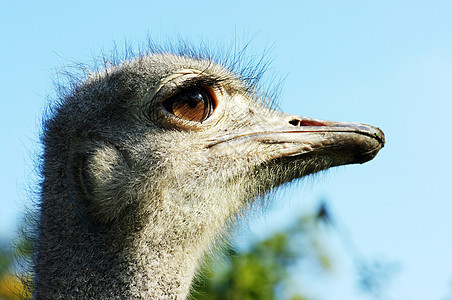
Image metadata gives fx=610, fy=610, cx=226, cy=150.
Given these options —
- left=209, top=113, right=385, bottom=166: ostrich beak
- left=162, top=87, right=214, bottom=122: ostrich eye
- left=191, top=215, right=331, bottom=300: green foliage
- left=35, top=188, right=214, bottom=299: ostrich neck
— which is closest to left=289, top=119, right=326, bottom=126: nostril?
left=209, top=113, right=385, bottom=166: ostrich beak

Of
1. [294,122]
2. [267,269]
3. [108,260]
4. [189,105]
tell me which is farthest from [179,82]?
[267,269]

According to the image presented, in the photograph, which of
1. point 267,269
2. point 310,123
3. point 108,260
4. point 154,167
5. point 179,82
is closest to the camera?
point 108,260

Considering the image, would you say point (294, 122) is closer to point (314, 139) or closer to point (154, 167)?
point (314, 139)

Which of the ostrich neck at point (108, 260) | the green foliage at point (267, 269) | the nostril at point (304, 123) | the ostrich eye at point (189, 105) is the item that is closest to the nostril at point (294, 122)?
the nostril at point (304, 123)

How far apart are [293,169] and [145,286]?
1.14m

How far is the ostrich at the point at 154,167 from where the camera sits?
3.26m

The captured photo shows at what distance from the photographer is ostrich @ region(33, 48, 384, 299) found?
326cm

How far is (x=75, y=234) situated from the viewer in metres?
3.29

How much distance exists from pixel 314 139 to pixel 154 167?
0.95 meters

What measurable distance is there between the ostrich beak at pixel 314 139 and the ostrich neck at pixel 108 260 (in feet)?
2.16

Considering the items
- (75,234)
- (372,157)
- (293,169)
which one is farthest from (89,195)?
(372,157)

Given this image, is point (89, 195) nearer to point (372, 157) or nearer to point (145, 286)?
point (145, 286)

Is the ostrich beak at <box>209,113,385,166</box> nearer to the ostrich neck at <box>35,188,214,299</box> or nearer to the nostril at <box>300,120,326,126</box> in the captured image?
the nostril at <box>300,120,326,126</box>

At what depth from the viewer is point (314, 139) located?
3559 millimetres
